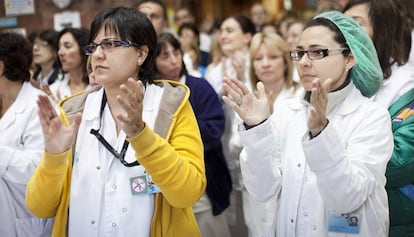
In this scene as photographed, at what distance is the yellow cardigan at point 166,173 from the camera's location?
1.84m

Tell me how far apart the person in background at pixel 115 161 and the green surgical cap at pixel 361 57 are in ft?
2.54

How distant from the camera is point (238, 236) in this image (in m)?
3.64

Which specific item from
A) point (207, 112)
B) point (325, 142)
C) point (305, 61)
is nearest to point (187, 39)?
point (207, 112)

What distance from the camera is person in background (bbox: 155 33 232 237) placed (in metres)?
2.91

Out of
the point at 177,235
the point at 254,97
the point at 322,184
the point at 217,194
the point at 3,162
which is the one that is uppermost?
the point at 254,97

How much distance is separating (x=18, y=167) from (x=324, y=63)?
63.5 inches

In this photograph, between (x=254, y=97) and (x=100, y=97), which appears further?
(x=100, y=97)

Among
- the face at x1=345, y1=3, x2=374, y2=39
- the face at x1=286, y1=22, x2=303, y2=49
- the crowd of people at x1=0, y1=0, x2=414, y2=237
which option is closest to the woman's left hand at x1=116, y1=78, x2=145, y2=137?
the crowd of people at x1=0, y1=0, x2=414, y2=237

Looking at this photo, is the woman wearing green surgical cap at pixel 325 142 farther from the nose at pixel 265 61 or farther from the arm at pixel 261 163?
the nose at pixel 265 61

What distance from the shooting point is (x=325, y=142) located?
1.73 m

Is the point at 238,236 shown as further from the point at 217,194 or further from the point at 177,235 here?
the point at 177,235

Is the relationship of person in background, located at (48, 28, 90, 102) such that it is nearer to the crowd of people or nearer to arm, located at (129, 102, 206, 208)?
the crowd of people

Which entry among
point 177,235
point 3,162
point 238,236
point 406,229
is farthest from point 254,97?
point 238,236

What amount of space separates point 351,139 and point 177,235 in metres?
0.86
